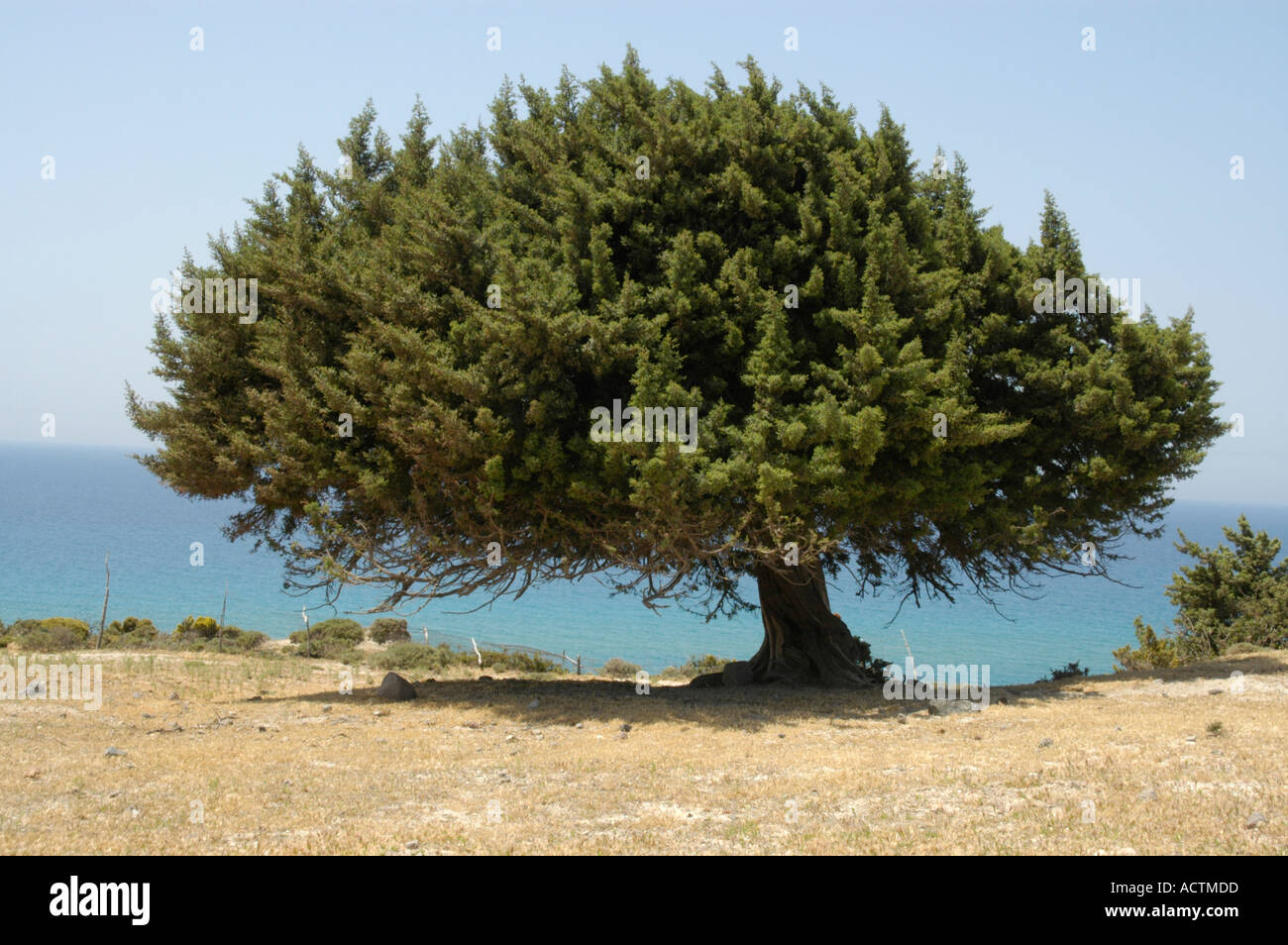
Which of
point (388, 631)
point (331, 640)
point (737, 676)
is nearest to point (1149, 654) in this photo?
point (737, 676)

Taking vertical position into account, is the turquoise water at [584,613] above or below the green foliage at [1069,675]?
below

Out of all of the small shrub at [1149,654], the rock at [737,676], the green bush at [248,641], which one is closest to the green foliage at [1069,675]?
the small shrub at [1149,654]

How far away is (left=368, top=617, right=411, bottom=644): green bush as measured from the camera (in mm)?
37719

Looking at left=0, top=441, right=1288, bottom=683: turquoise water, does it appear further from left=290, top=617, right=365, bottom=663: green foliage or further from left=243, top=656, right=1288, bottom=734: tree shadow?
left=243, top=656, right=1288, bottom=734: tree shadow

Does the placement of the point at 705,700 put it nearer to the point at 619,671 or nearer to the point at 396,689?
the point at 396,689

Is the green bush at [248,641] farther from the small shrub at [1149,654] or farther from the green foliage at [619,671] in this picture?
the small shrub at [1149,654]

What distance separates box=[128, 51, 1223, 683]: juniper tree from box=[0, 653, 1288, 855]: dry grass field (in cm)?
267

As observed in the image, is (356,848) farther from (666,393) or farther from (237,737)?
(666,393)

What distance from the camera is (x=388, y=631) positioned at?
38.2 m

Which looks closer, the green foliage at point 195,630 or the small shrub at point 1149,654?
the small shrub at point 1149,654

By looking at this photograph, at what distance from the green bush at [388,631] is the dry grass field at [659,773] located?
68.1 ft

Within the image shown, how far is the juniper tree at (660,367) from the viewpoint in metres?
14.1

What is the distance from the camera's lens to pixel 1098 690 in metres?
16.1
